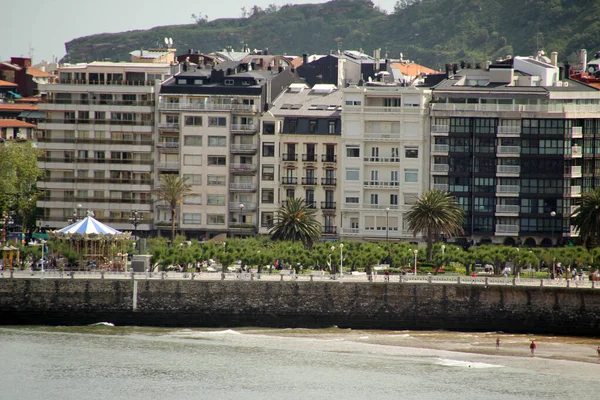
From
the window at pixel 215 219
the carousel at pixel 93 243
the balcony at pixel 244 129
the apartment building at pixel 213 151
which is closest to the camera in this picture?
the carousel at pixel 93 243

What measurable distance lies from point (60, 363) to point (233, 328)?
16926 mm

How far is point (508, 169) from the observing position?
138 meters

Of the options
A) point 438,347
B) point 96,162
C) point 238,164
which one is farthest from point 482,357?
point 96,162

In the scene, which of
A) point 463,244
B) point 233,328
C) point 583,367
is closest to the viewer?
point 583,367

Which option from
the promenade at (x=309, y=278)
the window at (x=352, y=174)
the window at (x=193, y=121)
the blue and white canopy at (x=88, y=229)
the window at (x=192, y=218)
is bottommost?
the promenade at (x=309, y=278)

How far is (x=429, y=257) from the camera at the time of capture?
406 feet

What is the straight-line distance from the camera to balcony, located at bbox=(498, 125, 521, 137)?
451 ft

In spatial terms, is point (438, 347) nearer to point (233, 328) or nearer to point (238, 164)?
point (233, 328)

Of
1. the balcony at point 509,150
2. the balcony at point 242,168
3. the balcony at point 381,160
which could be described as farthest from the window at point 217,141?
the balcony at point 509,150

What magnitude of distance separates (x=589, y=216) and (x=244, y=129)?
3849 cm

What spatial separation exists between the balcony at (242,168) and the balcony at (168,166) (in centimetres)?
584

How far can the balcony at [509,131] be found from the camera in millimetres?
137500

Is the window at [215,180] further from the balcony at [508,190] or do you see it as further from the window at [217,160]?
the balcony at [508,190]

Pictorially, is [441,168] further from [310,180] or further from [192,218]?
[192,218]
